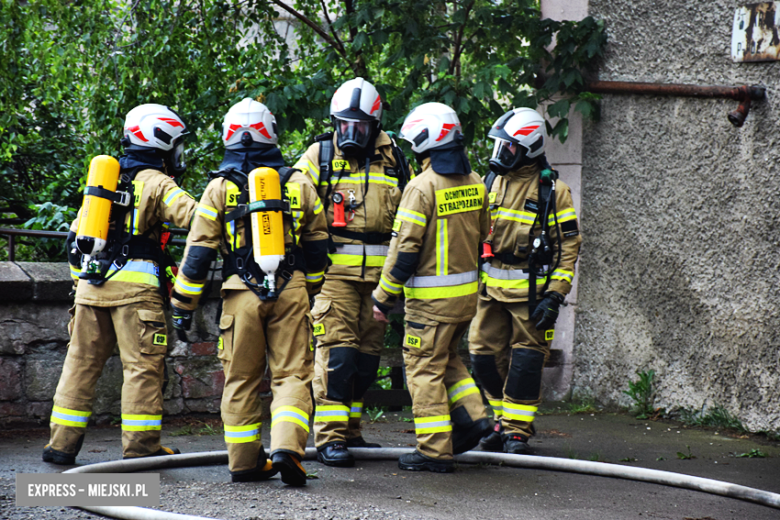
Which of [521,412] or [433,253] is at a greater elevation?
[433,253]

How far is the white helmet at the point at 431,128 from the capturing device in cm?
444

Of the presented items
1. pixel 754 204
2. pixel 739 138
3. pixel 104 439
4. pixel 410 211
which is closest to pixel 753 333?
pixel 754 204

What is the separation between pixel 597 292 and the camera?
679 cm

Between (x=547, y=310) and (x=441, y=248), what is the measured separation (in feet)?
2.82

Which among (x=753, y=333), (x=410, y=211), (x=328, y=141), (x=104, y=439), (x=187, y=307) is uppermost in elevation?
(x=328, y=141)

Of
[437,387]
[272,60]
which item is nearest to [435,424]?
[437,387]

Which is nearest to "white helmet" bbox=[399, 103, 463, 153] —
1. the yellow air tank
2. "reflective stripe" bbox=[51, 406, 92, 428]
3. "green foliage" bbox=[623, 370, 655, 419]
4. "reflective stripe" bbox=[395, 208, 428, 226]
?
"reflective stripe" bbox=[395, 208, 428, 226]

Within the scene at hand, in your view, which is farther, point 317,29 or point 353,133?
point 317,29

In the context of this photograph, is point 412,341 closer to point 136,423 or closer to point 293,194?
point 293,194

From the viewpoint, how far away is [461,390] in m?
4.44

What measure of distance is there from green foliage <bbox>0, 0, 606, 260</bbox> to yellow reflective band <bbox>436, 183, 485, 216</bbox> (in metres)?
1.74

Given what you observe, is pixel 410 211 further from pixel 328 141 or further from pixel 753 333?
pixel 753 333

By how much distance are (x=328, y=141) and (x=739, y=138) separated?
9.91ft

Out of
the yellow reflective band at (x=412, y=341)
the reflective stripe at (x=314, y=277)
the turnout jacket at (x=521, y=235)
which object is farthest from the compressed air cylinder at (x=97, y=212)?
the turnout jacket at (x=521, y=235)
